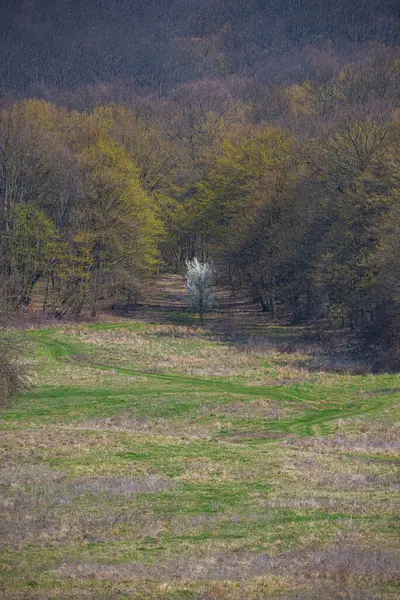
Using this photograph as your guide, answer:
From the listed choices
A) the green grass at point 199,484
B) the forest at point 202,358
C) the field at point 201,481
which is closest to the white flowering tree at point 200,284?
the forest at point 202,358

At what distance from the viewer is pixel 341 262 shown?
4947cm

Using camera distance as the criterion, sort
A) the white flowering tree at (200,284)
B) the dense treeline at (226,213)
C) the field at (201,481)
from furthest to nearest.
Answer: the white flowering tree at (200,284), the dense treeline at (226,213), the field at (201,481)

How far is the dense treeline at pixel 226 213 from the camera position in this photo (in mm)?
48906

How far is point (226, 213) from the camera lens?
75.5 meters

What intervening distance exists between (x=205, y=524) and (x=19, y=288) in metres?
43.8

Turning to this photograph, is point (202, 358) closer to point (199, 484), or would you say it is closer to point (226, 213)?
point (199, 484)

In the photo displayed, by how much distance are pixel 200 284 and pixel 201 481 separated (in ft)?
139

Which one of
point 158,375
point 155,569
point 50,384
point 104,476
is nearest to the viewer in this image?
point 155,569

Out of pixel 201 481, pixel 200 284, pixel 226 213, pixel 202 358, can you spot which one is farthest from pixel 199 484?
pixel 226 213

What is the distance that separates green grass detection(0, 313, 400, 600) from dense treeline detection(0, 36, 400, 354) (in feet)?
34.0

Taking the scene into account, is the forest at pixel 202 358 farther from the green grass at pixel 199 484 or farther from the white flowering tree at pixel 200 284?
the white flowering tree at pixel 200 284

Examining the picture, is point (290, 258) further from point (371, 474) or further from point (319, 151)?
point (371, 474)

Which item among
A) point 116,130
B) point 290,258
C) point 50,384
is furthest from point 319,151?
point 116,130

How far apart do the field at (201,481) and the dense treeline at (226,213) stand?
943 centimetres
